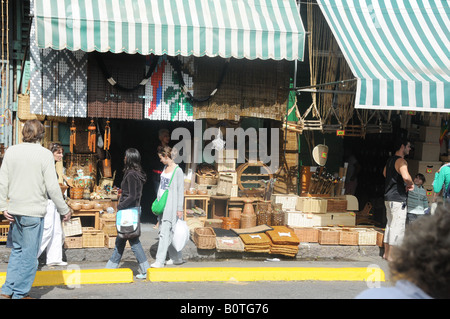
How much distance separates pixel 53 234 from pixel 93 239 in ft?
2.86

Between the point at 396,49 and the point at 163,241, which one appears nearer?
the point at 163,241

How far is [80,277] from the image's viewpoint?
23.1ft

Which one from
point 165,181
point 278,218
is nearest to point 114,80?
point 165,181

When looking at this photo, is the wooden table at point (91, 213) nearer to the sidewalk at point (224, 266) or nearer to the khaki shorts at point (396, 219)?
the sidewalk at point (224, 266)

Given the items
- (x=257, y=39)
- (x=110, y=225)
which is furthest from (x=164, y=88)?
(x=110, y=225)

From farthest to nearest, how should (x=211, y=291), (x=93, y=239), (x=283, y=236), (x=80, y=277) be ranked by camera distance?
(x=283, y=236) < (x=93, y=239) < (x=80, y=277) < (x=211, y=291)

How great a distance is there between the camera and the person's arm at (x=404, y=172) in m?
8.62

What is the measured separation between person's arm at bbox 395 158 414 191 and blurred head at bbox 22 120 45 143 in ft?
18.0

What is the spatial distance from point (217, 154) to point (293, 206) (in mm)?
1758

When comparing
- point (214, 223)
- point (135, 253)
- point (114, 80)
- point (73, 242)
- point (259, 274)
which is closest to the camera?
point (135, 253)

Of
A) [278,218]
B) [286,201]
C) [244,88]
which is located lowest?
[278,218]

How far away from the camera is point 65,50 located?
9219 millimetres

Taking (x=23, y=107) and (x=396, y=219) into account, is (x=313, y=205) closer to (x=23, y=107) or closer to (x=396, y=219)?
(x=396, y=219)

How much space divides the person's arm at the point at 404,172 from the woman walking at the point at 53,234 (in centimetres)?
517
